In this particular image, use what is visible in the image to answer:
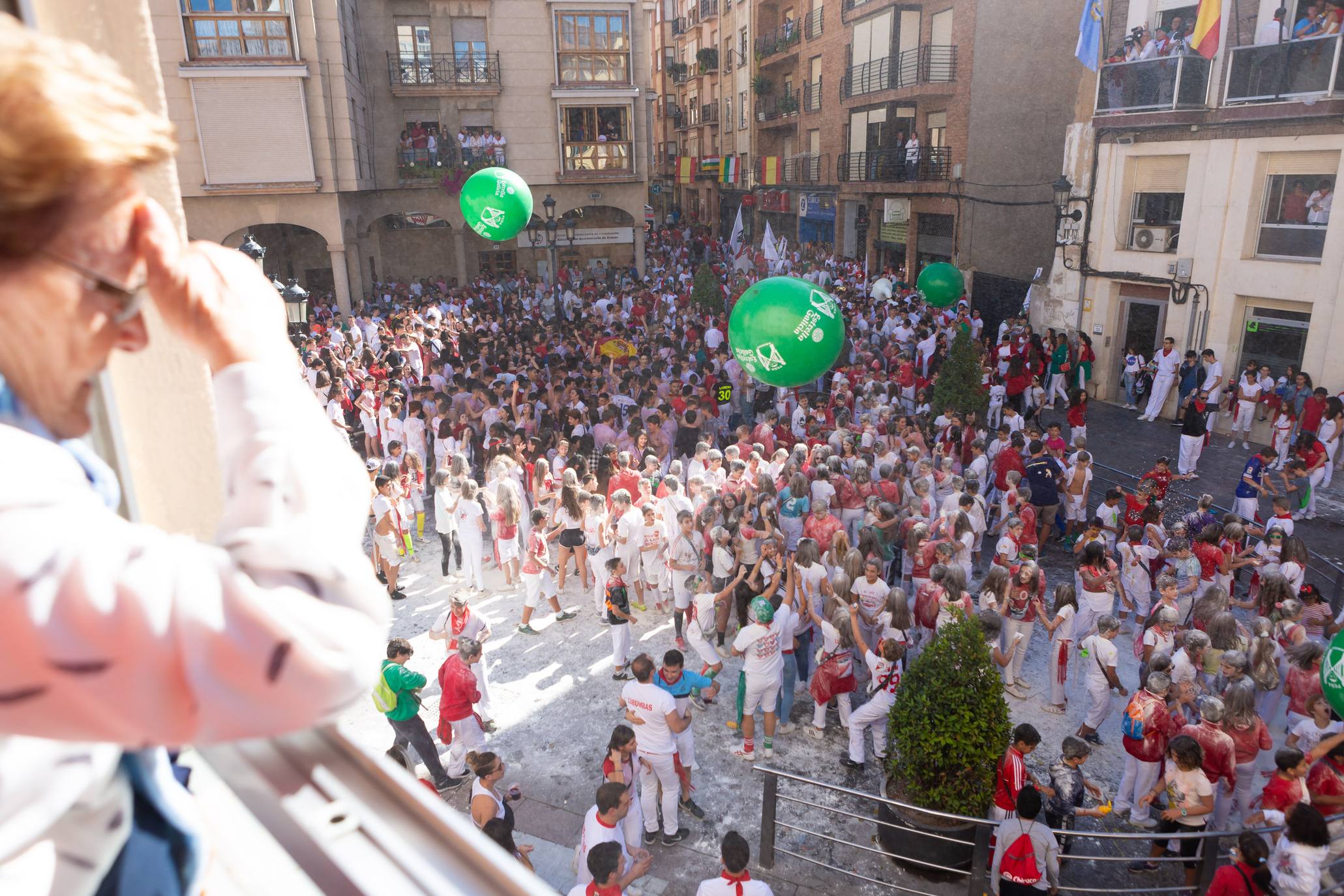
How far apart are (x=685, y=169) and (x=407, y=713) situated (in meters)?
47.3

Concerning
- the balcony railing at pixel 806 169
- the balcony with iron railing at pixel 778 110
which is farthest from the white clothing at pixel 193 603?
the balcony with iron railing at pixel 778 110

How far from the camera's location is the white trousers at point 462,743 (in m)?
6.95

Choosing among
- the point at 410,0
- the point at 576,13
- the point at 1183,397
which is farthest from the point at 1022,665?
the point at 410,0

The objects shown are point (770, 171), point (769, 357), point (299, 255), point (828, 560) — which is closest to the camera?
point (828, 560)

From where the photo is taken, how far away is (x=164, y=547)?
72 cm

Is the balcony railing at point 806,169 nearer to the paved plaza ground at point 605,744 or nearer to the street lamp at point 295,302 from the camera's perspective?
the street lamp at point 295,302

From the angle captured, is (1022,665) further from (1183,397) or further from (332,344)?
(332,344)

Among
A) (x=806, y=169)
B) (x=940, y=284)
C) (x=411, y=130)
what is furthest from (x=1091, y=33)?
(x=411, y=130)

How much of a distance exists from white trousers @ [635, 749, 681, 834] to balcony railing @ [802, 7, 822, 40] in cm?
3226

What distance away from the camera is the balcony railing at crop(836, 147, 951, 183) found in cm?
2568

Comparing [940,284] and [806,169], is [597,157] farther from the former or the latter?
[940,284]

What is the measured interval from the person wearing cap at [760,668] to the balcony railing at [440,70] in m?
23.8

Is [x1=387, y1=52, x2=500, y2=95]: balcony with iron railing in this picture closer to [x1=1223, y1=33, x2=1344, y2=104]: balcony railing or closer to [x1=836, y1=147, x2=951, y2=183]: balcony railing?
[x1=836, y1=147, x2=951, y2=183]: balcony railing

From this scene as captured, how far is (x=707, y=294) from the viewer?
67.6 feet
